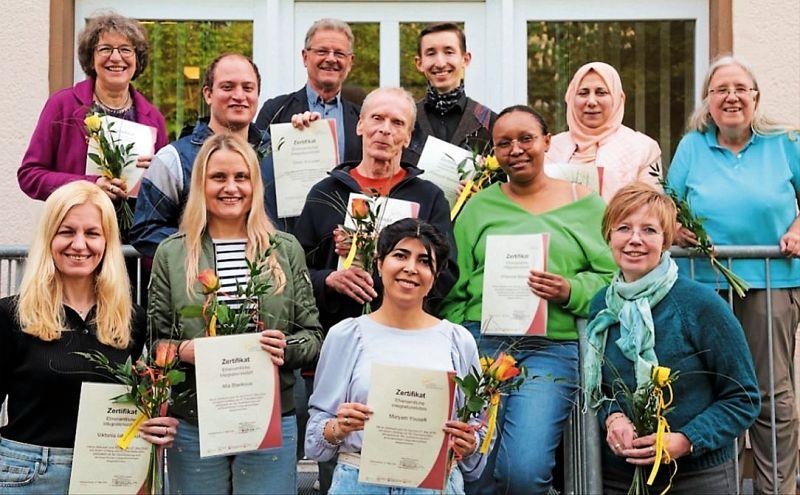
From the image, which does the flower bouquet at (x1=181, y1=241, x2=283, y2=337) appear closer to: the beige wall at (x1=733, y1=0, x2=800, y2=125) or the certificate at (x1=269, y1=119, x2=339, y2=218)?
the certificate at (x1=269, y1=119, x2=339, y2=218)

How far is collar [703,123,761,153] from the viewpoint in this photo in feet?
18.9

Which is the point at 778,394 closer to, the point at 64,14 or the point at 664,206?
the point at 664,206

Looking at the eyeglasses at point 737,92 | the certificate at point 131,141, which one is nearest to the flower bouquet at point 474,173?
the eyeglasses at point 737,92

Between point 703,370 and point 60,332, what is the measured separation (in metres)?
2.42

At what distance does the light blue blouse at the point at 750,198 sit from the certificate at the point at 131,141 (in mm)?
2560

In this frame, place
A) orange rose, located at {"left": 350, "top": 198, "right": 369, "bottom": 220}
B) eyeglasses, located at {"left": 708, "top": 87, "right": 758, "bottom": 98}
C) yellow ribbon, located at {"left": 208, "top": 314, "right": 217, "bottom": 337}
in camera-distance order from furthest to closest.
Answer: eyeglasses, located at {"left": 708, "top": 87, "right": 758, "bottom": 98}, orange rose, located at {"left": 350, "top": 198, "right": 369, "bottom": 220}, yellow ribbon, located at {"left": 208, "top": 314, "right": 217, "bottom": 337}

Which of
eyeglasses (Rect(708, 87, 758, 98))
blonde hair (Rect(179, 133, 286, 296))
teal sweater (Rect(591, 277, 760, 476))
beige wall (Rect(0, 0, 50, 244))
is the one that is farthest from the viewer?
beige wall (Rect(0, 0, 50, 244))

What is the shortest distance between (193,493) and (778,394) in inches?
110

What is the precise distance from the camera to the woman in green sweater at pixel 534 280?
16.2 feet

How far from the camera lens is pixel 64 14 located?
769cm

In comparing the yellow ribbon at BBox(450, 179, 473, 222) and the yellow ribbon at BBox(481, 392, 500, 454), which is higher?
the yellow ribbon at BBox(450, 179, 473, 222)

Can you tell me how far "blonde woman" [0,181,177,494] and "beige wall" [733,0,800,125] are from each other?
4.60 meters

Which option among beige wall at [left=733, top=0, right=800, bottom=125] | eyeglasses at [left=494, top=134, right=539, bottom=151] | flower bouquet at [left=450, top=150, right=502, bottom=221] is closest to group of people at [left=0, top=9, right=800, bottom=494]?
eyeglasses at [left=494, top=134, right=539, bottom=151]

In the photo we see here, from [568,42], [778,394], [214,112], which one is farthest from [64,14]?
[778,394]
